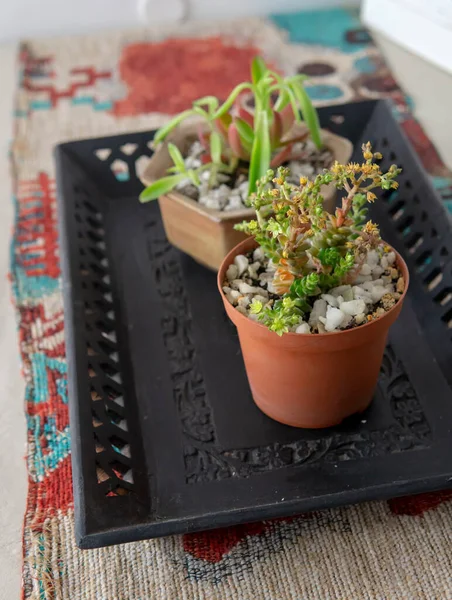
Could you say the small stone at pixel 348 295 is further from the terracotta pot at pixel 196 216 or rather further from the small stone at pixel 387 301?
the terracotta pot at pixel 196 216

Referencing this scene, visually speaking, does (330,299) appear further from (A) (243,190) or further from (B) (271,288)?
(A) (243,190)

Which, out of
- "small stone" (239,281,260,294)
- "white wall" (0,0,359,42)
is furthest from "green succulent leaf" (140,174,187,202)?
"white wall" (0,0,359,42)

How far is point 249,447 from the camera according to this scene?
0.66 m

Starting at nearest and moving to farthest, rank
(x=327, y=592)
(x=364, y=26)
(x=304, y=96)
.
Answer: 1. (x=327, y=592)
2. (x=304, y=96)
3. (x=364, y=26)

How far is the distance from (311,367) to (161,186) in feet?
0.99

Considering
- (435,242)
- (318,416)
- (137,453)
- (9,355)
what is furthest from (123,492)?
(435,242)

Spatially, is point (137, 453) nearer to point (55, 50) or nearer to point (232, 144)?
point (232, 144)

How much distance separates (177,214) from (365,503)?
381mm

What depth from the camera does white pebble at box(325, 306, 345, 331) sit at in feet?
1.93

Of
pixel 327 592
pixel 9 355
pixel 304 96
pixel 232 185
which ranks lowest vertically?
pixel 9 355

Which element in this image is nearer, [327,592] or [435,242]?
[327,592]

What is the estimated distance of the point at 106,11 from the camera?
5.09 feet

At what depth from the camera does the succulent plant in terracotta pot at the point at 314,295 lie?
0.57 meters

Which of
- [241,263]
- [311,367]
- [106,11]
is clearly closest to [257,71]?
[241,263]
